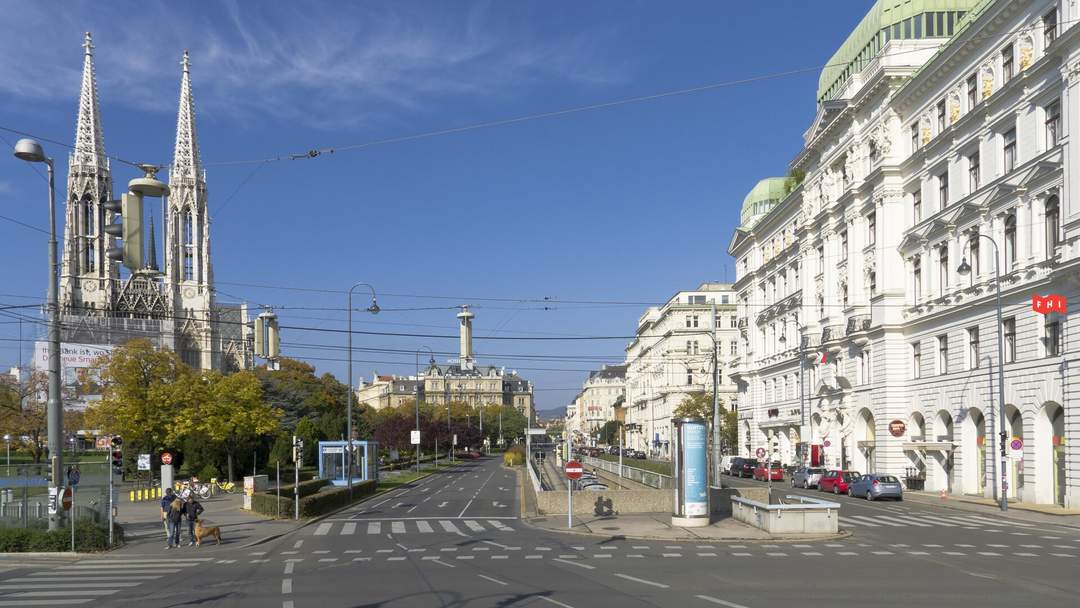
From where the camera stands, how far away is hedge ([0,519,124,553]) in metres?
27.1

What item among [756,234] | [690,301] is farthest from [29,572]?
[690,301]

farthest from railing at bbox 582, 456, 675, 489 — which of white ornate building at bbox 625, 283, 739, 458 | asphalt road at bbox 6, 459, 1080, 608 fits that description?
white ornate building at bbox 625, 283, 739, 458

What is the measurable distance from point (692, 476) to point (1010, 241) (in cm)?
2331

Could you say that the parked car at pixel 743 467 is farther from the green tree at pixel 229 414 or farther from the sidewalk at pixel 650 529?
the sidewalk at pixel 650 529

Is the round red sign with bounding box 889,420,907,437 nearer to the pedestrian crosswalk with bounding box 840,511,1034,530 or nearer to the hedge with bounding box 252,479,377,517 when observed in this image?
the pedestrian crosswalk with bounding box 840,511,1034,530

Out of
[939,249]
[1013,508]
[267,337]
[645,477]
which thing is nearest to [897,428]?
[939,249]

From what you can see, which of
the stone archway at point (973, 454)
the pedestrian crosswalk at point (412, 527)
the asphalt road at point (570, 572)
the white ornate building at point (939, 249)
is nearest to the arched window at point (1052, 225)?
the white ornate building at point (939, 249)

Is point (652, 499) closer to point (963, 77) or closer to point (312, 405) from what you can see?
point (963, 77)

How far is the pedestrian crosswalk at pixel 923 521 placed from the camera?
33.9 m

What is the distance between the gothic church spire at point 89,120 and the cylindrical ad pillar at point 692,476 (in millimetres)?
125228

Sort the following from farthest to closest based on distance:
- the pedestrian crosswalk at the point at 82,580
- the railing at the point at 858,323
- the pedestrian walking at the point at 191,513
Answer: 1. the railing at the point at 858,323
2. the pedestrian walking at the point at 191,513
3. the pedestrian crosswalk at the point at 82,580

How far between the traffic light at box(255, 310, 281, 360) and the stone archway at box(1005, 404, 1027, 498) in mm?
32359

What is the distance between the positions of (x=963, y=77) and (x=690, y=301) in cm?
7550

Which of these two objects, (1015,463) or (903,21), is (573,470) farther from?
(903,21)
